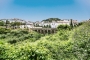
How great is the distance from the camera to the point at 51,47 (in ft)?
28.6

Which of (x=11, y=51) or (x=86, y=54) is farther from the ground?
(x=11, y=51)

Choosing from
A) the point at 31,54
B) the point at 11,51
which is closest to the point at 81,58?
the point at 31,54

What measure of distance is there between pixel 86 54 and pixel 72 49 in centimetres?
159

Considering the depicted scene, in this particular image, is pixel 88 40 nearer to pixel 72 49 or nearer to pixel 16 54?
pixel 72 49

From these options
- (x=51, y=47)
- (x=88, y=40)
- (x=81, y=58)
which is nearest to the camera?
(x=81, y=58)

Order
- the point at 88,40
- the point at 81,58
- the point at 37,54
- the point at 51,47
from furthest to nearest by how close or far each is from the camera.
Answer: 1. the point at 51,47
2. the point at 88,40
3. the point at 81,58
4. the point at 37,54

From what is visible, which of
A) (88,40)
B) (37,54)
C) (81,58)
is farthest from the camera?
(88,40)

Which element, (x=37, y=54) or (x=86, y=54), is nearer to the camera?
(x=37, y=54)

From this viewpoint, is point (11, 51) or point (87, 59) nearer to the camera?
point (11, 51)

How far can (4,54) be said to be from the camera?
195 inches

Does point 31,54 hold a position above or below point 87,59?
above

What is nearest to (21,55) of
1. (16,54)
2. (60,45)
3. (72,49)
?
(16,54)

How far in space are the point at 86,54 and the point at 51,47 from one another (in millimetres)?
2577

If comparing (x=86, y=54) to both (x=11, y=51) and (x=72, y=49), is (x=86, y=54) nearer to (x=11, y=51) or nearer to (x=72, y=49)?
(x=72, y=49)
